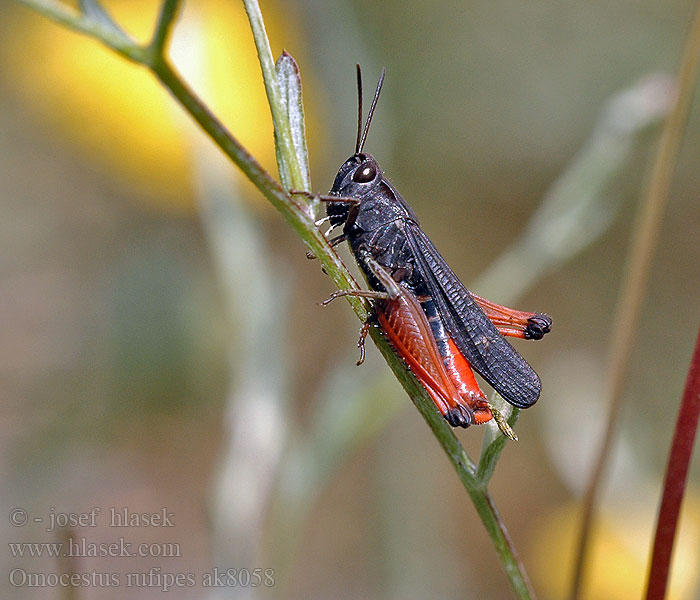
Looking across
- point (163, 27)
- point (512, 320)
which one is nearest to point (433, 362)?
point (512, 320)

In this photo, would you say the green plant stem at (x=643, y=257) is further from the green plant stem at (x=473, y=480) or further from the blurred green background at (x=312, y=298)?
the green plant stem at (x=473, y=480)

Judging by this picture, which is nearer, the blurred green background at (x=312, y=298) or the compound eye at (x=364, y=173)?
the compound eye at (x=364, y=173)

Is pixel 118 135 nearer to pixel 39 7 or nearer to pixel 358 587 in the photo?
pixel 39 7

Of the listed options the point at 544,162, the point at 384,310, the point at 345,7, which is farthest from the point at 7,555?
the point at 544,162

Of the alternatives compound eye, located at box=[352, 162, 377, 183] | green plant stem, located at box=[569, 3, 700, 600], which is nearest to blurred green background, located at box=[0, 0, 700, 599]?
green plant stem, located at box=[569, 3, 700, 600]

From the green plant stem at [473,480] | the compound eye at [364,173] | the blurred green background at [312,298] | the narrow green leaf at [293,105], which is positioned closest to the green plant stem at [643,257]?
the blurred green background at [312,298]

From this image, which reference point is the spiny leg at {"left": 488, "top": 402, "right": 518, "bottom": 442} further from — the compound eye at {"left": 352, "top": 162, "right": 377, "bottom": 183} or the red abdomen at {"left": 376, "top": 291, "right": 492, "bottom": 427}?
the compound eye at {"left": 352, "top": 162, "right": 377, "bottom": 183}
